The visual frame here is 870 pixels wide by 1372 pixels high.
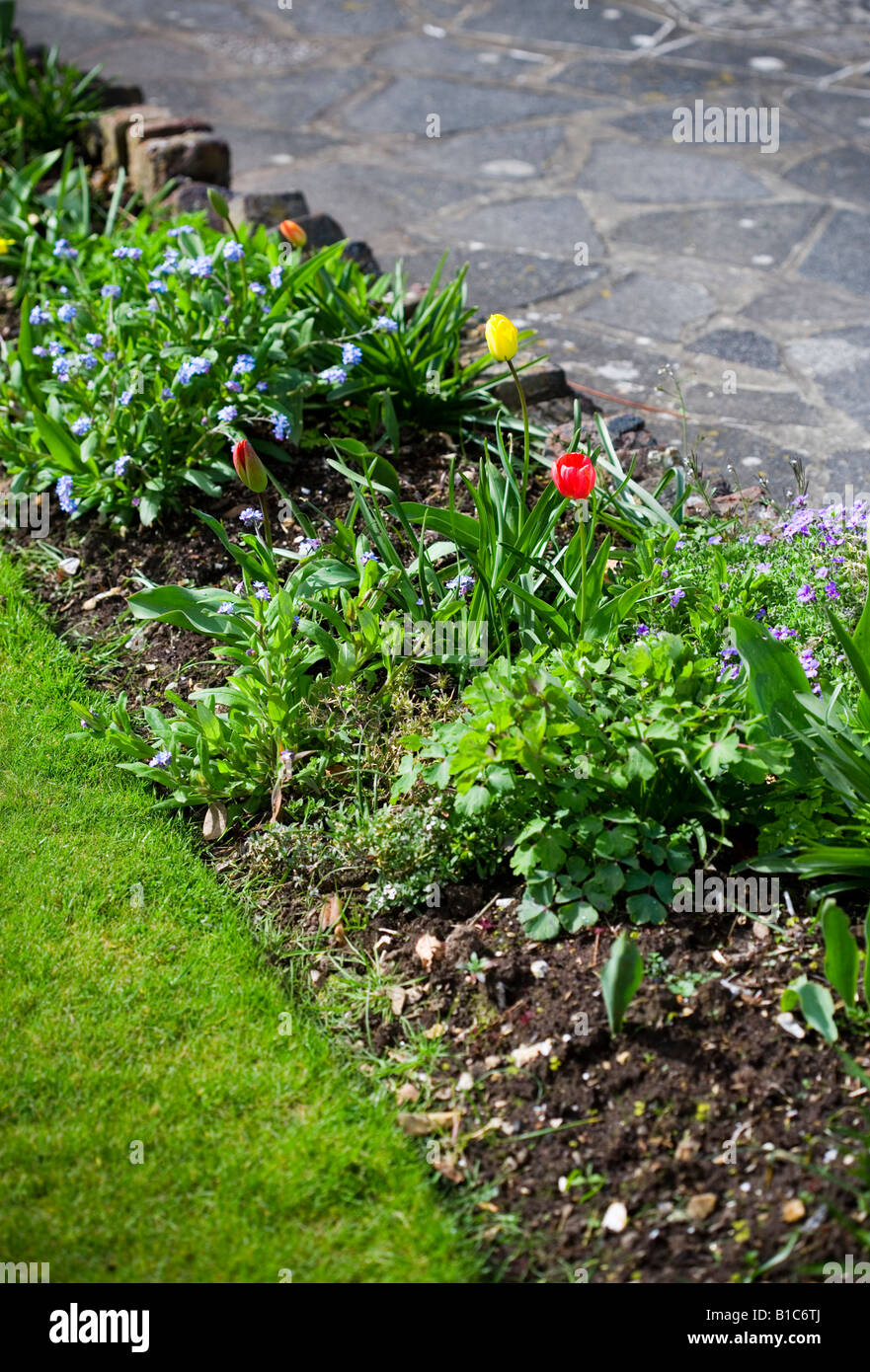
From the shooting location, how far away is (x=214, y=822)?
2.75 metres

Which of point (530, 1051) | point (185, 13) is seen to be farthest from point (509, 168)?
point (530, 1051)

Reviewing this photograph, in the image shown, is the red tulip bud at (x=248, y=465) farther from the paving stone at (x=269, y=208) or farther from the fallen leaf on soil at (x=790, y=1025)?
the paving stone at (x=269, y=208)

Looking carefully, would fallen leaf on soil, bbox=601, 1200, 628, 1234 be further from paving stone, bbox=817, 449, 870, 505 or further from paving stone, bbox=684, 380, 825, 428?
paving stone, bbox=684, 380, 825, 428

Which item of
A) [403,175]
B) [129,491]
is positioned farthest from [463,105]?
[129,491]

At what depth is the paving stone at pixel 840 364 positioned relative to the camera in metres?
4.18

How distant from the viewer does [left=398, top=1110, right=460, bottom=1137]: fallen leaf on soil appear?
83.4 inches

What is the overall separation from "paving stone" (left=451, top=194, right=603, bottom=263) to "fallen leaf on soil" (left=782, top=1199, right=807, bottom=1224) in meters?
4.17

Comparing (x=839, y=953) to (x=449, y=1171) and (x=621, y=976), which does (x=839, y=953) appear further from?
(x=449, y=1171)

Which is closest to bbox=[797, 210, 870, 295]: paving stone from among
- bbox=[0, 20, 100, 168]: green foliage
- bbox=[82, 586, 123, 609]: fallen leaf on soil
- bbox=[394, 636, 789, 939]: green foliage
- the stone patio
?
the stone patio

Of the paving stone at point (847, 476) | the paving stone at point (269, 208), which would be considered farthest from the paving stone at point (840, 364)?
the paving stone at point (269, 208)

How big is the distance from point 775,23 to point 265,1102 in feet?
24.1

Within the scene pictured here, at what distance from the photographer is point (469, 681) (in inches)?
111

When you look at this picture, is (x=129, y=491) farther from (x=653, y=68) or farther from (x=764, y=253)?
(x=653, y=68)

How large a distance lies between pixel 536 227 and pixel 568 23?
109 inches
